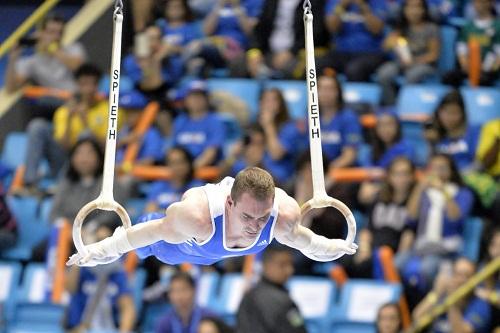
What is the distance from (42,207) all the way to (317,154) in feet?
15.2

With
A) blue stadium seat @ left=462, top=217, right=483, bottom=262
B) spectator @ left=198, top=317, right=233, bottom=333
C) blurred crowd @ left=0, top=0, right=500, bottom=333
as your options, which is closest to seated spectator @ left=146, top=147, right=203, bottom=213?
blurred crowd @ left=0, top=0, right=500, bottom=333

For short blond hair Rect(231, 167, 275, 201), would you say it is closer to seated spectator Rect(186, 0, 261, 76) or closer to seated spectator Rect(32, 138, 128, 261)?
seated spectator Rect(32, 138, 128, 261)

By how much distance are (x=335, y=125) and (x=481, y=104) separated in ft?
4.47

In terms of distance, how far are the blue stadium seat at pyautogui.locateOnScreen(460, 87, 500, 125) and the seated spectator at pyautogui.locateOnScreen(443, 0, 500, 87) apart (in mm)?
218

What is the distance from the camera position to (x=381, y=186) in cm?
950

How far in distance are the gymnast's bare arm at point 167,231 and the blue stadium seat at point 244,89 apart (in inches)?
177

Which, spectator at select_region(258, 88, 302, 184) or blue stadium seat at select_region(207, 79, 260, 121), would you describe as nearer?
spectator at select_region(258, 88, 302, 184)

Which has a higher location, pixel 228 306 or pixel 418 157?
pixel 418 157

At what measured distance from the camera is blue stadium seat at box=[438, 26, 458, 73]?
1105cm

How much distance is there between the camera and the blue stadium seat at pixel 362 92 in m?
10.5

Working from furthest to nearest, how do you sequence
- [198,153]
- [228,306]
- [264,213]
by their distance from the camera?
[198,153] → [228,306] → [264,213]

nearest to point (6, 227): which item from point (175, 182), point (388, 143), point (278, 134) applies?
point (175, 182)

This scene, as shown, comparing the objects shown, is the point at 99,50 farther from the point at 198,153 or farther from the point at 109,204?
the point at 109,204

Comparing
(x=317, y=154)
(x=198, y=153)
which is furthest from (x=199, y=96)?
(x=317, y=154)
